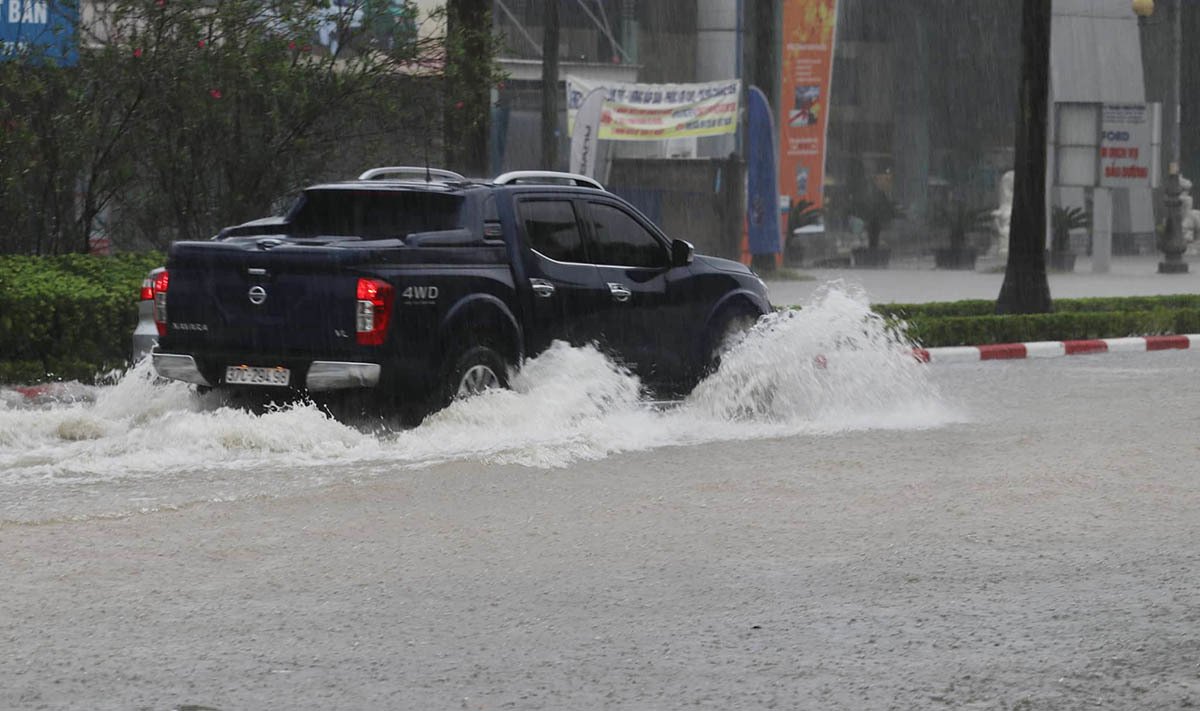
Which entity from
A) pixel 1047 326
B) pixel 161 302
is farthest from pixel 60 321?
pixel 1047 326

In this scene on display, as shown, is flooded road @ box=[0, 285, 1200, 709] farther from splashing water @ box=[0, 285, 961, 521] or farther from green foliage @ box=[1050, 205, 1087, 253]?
green foliage @ box=[1050, 205, 1087, 253]

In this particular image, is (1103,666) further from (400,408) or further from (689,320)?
(689,320)

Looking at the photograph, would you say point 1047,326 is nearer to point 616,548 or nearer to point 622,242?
point 622,242

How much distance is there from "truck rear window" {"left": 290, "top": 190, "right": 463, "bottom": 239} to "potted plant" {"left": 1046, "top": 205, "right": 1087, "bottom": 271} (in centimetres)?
3302

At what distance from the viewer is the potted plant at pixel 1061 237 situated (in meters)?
44.0

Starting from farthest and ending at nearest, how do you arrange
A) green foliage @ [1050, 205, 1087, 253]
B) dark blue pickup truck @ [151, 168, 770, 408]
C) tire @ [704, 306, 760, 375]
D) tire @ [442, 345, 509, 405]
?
green foliage @ [1050, 205, 1087, 253], tire @ [704, 306, 760, 375], tire @ [442, 345, 509, 405], dark blue pickup truck @ [151, 168, 770, 408]

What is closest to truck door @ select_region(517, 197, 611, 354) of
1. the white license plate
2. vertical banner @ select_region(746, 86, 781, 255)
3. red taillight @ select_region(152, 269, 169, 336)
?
the white license plate

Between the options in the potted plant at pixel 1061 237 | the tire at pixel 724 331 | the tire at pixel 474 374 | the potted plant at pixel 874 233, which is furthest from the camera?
the potted plant at pixel 874 233

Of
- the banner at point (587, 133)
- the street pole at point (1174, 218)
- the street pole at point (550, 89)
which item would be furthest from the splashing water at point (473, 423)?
the street pole at point (1174, 218)

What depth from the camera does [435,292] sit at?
11.7 metres

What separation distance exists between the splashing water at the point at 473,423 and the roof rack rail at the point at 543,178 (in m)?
1.28

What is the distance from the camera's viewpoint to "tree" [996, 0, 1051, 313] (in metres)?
23.0

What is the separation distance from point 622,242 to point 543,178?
0.70 meters

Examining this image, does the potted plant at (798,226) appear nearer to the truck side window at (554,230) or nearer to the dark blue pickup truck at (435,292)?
the dark blue pickup truck at (435,292)
